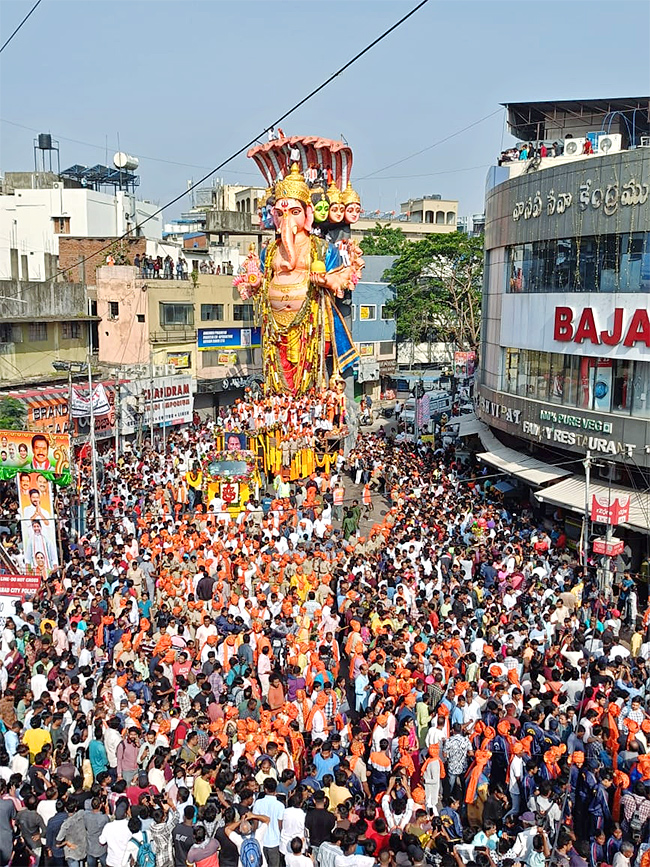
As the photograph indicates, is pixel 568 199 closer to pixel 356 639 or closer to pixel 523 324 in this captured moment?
pixel 523 324

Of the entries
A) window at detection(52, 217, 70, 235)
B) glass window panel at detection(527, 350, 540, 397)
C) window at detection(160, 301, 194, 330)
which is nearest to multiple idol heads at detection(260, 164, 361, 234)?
window at detection(160, 301, 194, 330)

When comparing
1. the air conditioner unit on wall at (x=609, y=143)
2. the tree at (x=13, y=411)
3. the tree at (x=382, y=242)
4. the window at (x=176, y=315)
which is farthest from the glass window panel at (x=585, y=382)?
the tree at (x=382, y=242)

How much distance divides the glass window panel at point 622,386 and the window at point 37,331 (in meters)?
20.8

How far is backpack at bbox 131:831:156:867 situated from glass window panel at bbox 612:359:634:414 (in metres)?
12.8

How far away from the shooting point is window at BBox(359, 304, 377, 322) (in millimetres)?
46250

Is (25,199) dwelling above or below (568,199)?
above

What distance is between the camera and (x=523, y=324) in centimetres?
2038

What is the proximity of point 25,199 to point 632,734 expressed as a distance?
38318mm

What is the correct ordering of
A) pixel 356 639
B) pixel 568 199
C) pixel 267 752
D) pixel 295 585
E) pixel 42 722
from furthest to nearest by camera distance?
pixel 568 199
pixel 295 585
pixel 356 639
pixel 42 722
pixel 267 752

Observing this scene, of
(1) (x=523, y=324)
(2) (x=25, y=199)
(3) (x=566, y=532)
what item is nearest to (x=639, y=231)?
(1) (x=523, y=324)

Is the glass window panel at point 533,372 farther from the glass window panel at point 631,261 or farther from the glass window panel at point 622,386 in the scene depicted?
the glass window panel at point 631,261

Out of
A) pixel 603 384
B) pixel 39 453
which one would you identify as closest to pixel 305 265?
pixel 603 384

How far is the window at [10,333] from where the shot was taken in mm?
28948

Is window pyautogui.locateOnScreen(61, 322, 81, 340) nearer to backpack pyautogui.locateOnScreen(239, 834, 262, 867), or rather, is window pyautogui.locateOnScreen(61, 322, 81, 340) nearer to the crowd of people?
the crowd of people
